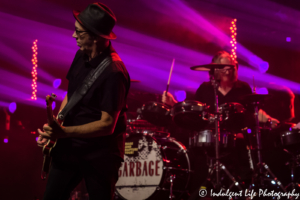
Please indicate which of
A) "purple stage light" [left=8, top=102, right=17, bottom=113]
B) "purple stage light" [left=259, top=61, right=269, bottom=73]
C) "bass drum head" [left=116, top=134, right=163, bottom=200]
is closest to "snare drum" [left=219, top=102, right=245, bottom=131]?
"bass drum head" [left=116, top=134, right=163, bottom=200]

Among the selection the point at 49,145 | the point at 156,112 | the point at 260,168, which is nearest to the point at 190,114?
the point at 156,112

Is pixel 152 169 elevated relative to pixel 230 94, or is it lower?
lower

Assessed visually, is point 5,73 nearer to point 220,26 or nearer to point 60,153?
point 220,26

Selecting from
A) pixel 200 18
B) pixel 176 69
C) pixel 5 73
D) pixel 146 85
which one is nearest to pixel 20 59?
pixel 5 73

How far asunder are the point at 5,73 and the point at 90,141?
6.34 m

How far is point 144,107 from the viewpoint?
5.05 metres

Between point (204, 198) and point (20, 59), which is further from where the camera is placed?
point (20, 59)

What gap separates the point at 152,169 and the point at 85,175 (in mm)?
3197

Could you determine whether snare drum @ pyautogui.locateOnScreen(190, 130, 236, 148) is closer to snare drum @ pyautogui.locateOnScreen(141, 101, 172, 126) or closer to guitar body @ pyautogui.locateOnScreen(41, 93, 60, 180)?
snare drum @ pyautogui.locateOnScreen(141, 101, 172, 126)

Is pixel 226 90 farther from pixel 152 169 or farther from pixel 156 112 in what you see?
pixel 152 169

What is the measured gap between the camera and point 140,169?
517 centimetres

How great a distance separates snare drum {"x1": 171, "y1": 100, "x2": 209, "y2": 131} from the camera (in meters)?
4.50

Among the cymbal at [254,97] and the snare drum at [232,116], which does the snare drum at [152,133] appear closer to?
the snare drum at [232,116]

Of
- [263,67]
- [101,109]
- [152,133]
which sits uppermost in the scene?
[263,67]
